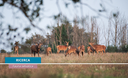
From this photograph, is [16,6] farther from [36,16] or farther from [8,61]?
[8,61]

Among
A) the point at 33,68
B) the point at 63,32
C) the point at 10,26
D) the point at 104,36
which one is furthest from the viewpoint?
the point at 63,32

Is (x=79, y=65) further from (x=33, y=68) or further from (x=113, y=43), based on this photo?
(x=113, y=43)

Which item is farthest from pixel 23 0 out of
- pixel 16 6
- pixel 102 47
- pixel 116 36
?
pixel 116 36

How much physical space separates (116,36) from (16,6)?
20.3 m

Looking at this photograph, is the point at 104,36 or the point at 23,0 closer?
the point at 23,0

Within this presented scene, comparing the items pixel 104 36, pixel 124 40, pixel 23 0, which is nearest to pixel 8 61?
pixel 23 0

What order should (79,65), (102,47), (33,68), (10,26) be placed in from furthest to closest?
(102,47) → (79,65) → (33,68) → (10,26)

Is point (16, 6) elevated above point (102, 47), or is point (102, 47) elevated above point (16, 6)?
point (16, 6)

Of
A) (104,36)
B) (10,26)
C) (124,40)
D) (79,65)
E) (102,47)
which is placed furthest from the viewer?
(124,40)

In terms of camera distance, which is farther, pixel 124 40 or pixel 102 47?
pixel 124 40

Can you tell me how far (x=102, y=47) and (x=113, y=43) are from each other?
8439 millimetres

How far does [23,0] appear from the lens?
4770mm

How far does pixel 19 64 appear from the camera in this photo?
8.06 metres

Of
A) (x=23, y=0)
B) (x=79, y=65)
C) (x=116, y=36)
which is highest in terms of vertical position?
(x=23, y=0)
